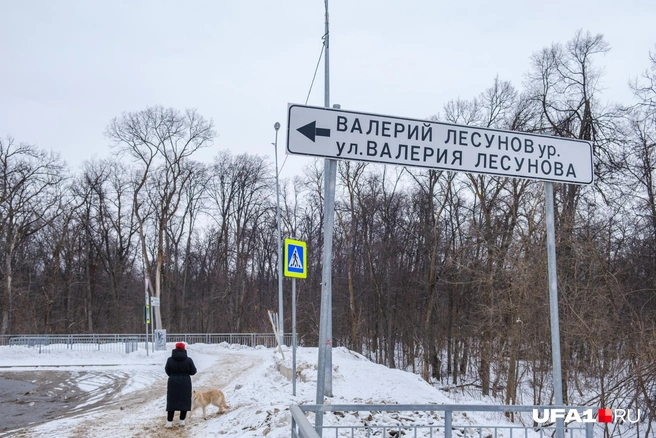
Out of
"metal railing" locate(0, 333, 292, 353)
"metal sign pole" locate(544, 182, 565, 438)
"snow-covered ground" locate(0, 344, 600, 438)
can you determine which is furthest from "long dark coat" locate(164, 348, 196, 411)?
"metal railing" locate(0, 333, 292, 353)

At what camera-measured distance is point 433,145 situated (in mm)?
5082

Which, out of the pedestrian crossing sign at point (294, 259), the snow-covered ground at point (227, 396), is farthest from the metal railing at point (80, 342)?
the pedestrian crossing sign at point (294, 259)

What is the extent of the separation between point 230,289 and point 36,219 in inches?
620

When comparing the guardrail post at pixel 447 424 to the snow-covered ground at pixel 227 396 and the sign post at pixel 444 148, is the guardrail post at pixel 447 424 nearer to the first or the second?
the sign post at pixel 444 148

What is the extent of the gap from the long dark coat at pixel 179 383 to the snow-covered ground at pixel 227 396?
1.29ft

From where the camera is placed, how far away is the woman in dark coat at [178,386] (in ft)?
34.1

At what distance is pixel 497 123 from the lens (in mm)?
31641

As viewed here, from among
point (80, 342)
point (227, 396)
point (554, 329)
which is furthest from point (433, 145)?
point (80, 342)

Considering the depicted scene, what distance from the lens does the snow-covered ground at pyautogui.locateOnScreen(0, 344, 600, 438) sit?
31.7 ft

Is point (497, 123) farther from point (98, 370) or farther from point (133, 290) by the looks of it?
point (133, 290)

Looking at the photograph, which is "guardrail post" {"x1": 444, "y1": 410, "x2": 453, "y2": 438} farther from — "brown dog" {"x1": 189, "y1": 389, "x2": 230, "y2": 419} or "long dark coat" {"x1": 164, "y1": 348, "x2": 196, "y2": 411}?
"brown dog" {"x1": 189, "y1": 389, "x2": 230, "y2": 419}

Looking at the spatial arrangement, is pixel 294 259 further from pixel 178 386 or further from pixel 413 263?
pixel 413 263

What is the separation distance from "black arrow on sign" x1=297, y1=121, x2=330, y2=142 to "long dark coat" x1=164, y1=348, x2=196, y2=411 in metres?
7.00

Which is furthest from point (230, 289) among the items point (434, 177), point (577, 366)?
point (577, 366)
